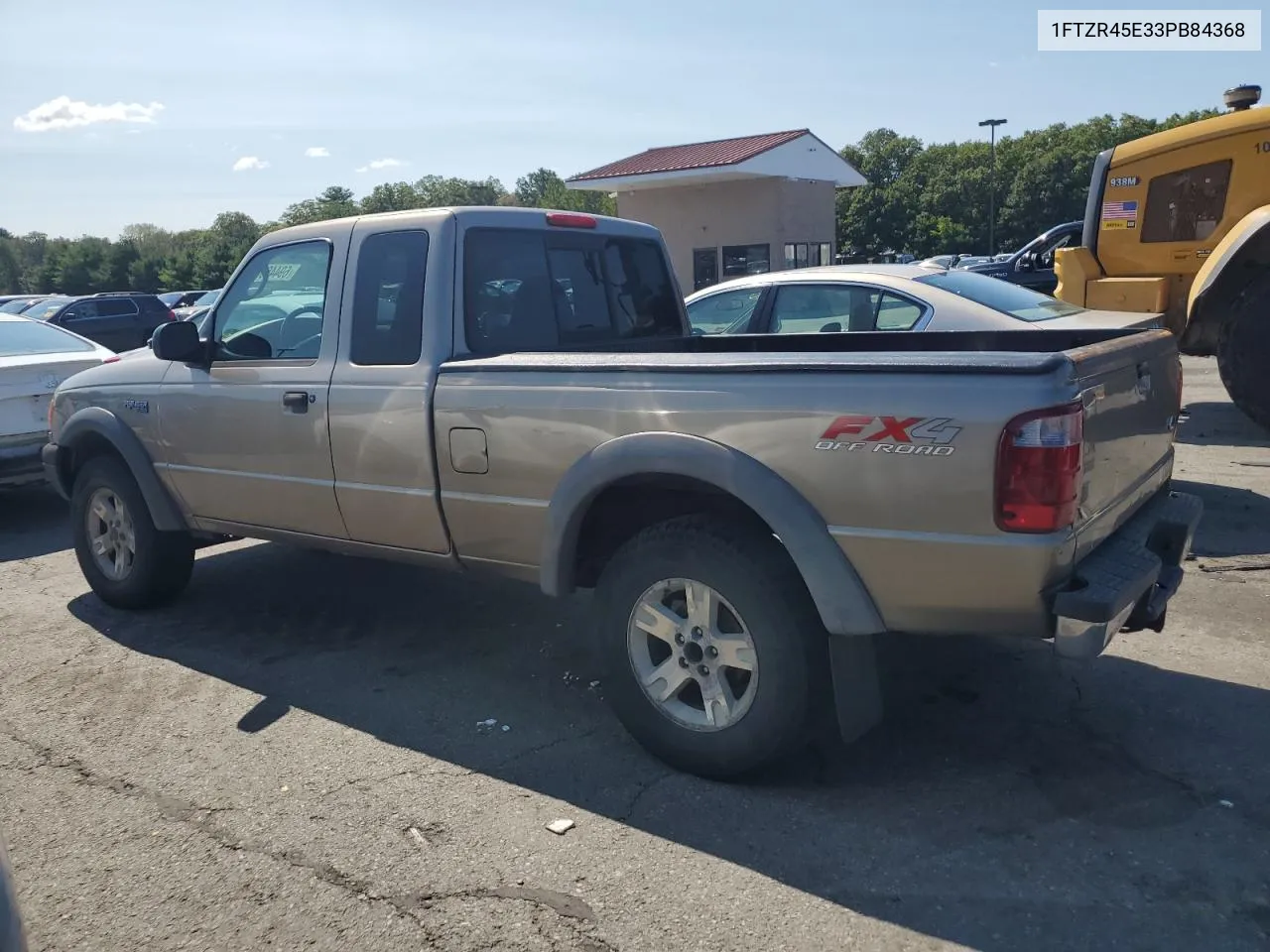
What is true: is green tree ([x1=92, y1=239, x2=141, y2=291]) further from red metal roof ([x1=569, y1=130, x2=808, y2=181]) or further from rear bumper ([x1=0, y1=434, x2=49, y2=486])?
rear bumper ([x1=0, y1=434, x2=49, y2=486])

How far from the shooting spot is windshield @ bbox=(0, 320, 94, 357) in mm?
8516

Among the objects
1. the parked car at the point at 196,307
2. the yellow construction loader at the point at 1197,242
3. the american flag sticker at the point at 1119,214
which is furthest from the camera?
the parked car at the point at 196,307

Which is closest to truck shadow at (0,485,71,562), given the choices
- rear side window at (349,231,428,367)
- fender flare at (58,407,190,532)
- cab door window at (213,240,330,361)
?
fender flare at (58,407,190,532)

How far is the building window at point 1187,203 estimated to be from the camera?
953 centimetres

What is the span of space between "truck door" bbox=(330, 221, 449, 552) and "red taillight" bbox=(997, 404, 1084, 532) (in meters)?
2.25

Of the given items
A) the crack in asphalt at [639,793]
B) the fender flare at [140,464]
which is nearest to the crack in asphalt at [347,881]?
the crack in asphalt at [639,793]

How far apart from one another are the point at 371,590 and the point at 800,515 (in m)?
3.56

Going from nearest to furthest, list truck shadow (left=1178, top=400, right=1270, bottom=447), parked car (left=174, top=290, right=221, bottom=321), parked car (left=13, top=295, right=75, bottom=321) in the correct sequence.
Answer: truck shadow (left=1178, top=400, right=1270, bottom=447) < parked car (left=174, top=290, right=221, bottom=321) < parked car (left=13, top=295, right=75, bottom=321)

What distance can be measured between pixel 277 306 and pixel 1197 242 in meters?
8.58

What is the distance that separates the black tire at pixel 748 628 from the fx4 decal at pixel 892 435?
490 millimetres

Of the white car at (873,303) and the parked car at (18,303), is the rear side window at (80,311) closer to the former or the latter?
the parked car at (18,303)

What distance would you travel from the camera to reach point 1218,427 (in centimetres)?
949

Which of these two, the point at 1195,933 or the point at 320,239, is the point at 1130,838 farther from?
the point at 320,239

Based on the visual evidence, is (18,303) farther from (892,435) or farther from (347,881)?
(892,435)
